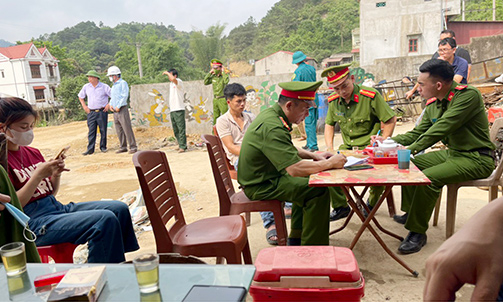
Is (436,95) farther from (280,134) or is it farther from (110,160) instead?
(110,160)

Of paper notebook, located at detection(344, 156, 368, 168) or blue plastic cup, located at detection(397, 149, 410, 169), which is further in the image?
paper notebook, located at detection(344, 156, 368, 168)

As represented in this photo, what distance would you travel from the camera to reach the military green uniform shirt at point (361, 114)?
12.8 ft

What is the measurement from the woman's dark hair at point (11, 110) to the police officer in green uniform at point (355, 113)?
263 cm

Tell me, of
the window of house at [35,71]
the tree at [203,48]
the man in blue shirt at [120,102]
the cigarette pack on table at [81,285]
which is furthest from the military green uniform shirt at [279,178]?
the tree at [203,48]

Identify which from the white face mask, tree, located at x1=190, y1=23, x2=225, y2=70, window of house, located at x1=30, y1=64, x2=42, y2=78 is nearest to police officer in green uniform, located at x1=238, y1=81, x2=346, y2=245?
the white face mask

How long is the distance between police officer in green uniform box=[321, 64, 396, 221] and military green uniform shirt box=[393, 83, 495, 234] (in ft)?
2.08

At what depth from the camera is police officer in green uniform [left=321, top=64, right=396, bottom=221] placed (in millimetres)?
3885

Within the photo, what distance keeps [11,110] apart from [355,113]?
10.1ft

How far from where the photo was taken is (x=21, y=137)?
2500 millimetres

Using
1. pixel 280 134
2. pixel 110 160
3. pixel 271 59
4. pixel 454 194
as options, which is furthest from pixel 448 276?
pixel 271 59

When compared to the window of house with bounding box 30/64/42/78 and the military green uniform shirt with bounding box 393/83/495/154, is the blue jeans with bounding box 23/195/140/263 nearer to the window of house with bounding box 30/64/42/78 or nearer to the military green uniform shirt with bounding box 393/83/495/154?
the military green uniform shirt with bounding box 393/83/495/154

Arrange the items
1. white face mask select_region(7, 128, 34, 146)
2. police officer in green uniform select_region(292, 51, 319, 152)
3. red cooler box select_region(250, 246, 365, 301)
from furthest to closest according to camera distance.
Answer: police officer in green uniform select_region(292, 51, 319, 152) → white face mask select_region(7, 128, 34, 146) → red cooler box select_region(250, 246, 365, 301)

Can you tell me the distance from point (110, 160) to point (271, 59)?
36147 millimetres

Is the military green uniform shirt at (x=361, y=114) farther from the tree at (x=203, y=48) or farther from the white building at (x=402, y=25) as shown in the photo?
the tree at (x=203, y=48)
